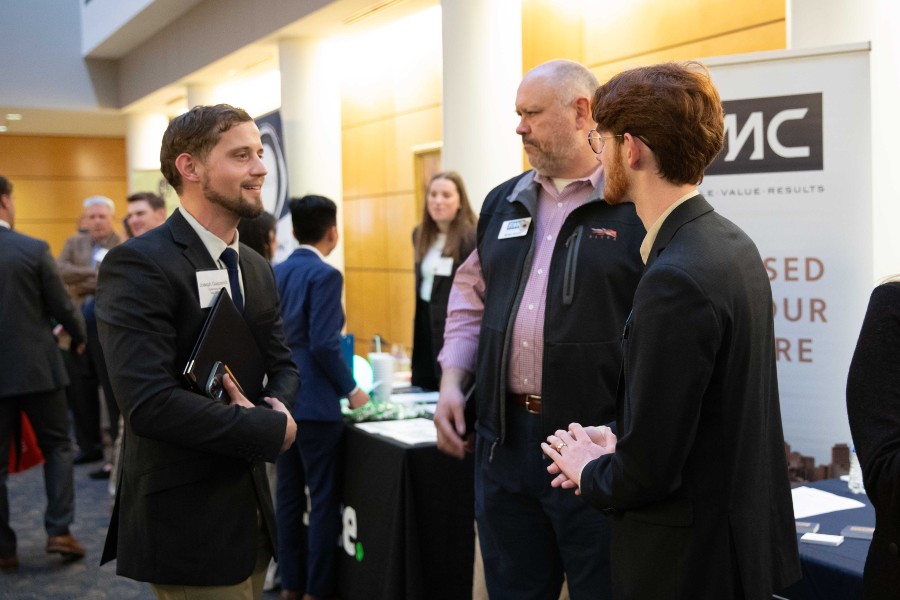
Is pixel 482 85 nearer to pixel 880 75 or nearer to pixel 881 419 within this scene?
pixel 880 75

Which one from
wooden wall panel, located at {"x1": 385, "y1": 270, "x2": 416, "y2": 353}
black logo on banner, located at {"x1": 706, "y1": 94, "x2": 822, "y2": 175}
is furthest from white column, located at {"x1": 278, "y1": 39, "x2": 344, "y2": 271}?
black logo on banner, located at {"x1": 706, "y1": 94, "x2": 822, "y2": 175}

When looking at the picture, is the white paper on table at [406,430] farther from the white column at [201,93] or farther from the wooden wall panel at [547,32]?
the white column at [201,93]

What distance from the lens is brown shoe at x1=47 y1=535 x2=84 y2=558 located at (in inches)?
163

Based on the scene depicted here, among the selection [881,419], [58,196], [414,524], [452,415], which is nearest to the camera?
[881,419]

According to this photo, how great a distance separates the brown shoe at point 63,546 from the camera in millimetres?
4145

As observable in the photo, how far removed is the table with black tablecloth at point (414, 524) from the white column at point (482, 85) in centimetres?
237

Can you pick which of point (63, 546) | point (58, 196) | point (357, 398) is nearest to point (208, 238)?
point (357, 398)

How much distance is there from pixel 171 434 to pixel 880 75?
2.91 metres

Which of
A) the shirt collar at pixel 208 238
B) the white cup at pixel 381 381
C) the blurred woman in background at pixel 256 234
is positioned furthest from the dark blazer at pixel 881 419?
the white cup at pixel 381 381

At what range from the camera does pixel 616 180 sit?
149 centimetres

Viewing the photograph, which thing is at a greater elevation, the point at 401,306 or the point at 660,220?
the point at 660,220

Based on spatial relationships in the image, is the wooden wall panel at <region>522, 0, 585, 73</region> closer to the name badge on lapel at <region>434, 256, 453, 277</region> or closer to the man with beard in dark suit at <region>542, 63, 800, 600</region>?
the name badge on lapel at <region>434, 256, 453, 277</region>

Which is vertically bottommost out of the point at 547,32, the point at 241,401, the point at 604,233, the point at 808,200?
the point at 241,401

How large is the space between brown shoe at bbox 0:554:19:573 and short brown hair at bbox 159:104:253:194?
2.87 meters
